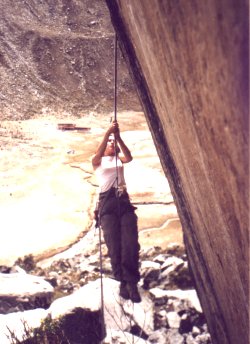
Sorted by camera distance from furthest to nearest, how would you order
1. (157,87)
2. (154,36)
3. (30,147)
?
(30,147), (157,87), (154,36)

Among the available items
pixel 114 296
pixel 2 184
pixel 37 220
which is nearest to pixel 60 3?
pixel 2 184

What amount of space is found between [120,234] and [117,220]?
0.17 meters

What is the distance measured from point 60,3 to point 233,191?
33.7 m

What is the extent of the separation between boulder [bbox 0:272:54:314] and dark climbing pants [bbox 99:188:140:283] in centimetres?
161

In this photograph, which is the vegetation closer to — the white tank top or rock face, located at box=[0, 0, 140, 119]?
the white tank top

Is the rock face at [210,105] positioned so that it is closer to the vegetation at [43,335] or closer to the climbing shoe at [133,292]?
the climbing shoe at [133,292]

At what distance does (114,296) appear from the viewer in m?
4.96

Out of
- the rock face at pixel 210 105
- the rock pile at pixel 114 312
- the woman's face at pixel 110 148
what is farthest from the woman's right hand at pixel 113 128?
the rock pile at pixel 114 312

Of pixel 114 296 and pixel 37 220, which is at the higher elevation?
pixel 114 296

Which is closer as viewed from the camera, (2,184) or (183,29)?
(183,29)

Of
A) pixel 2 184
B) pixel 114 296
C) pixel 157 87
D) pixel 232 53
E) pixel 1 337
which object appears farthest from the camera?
pixel 2 184

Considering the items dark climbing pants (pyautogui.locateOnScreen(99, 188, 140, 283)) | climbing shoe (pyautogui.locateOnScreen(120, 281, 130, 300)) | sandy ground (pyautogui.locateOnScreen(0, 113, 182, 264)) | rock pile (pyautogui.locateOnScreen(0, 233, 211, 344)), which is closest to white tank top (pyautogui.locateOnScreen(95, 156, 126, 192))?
dark climbing pants (pyautogui.locateOnScreen(99, 188, 140, 283))

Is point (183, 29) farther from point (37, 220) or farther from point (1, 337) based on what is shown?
point (37, 220)

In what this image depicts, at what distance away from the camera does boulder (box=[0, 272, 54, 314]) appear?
5480 mm
